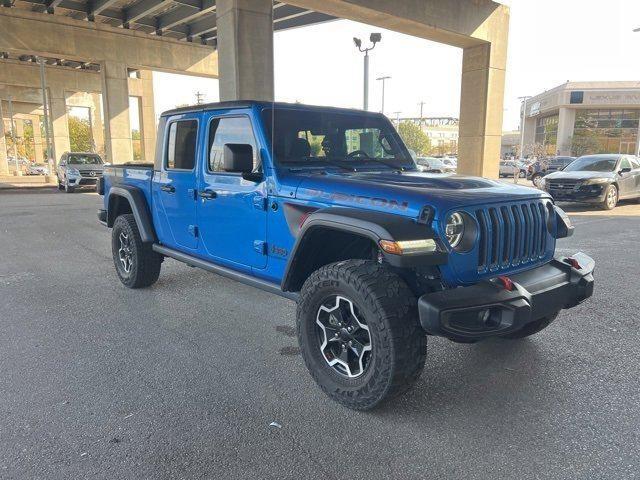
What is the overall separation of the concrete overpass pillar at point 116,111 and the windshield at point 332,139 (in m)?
23.0

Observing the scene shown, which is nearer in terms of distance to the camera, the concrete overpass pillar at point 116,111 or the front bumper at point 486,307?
the front bumper at point 486,307

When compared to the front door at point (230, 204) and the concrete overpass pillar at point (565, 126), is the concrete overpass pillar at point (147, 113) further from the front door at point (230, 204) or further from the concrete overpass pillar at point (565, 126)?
the concrete overpass pillar at point (565, 126)

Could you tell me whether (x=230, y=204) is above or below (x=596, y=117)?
below

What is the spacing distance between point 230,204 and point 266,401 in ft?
5.46

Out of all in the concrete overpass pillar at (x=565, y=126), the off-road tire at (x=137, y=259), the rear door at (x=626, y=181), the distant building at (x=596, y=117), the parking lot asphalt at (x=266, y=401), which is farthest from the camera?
the concrete overpass pillar at (x=565, y=126)

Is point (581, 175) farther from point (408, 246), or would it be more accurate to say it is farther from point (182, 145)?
point (408, 246)

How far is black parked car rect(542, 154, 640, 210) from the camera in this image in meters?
12.8

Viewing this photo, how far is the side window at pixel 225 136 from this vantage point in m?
3.97

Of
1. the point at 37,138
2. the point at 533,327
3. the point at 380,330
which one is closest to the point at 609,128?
the point at 533,327

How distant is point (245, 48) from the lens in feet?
36.4

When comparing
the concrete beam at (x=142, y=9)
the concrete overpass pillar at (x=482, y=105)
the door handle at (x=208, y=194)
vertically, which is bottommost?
the door handle at (x=208, y=194)

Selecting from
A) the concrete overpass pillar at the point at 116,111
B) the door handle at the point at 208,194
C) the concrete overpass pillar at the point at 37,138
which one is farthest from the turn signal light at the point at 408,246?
the concrete overpass pillar at the point at 37,138

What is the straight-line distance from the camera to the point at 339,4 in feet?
40.5

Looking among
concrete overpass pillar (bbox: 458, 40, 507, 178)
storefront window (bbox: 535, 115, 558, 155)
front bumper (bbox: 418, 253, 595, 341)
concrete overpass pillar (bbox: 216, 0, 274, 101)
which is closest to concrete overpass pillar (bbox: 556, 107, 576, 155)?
storefront window (bbox: 535, 115, 558, 155)
